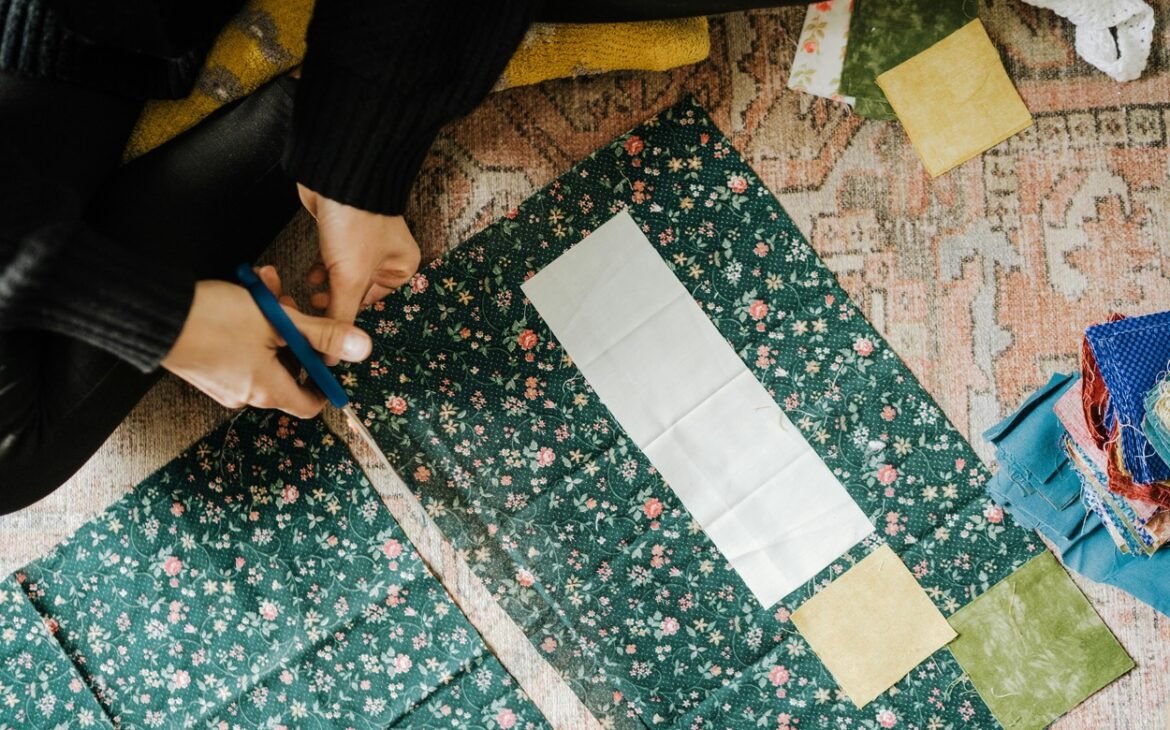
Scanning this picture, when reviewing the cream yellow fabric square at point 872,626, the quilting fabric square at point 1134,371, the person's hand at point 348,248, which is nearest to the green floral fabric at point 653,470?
the cream yellow fabric square at point 872,626

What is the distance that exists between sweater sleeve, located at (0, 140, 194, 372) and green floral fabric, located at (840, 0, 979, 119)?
2.70 ft

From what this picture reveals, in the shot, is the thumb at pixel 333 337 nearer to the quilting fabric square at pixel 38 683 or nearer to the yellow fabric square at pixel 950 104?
the quilting fabric square at pixel 38 683

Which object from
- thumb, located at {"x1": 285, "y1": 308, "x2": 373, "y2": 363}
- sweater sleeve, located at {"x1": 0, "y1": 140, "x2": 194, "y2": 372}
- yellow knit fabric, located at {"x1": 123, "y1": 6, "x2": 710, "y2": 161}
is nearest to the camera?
sweater sleeve, located at {"x1": 0, "y1": 140, "x2": 194, "y2": 372}

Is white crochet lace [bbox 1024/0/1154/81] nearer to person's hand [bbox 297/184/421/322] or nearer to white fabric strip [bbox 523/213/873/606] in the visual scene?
white fabric strip [bbox 523/213/873/606]

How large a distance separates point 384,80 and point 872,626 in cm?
82

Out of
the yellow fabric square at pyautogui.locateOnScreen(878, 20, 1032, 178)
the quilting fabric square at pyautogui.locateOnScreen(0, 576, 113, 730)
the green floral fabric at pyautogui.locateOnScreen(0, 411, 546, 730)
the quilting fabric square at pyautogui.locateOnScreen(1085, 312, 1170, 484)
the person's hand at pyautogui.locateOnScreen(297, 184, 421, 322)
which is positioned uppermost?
the yellow fabric square at pyautogui.locateOnScreen(878, 20, 1032, 178)

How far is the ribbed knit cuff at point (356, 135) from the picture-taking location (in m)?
0.81

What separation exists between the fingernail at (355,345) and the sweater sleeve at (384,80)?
13 cm

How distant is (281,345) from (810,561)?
25.9 inches

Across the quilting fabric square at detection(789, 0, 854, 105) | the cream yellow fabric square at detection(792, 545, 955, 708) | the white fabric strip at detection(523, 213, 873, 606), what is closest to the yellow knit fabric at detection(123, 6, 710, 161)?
the quilting fabric square at detection(789, 0, 854, 105)

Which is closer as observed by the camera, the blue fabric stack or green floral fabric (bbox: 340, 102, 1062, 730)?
the blue fabric stack

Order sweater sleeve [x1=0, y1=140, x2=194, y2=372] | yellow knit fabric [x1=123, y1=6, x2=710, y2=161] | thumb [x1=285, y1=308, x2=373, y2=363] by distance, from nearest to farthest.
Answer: sweater sleeve [x1=0, y1=140, x2=194, y2=372]
thumb [x1=285, y1=308, x2=373, y2=363]
yellow knit fabric [x1=123, y1=6, x2=710, y2=161]

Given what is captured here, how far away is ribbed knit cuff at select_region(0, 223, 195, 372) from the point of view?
0.76 m

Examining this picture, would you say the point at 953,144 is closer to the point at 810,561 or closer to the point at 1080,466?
the point at 1080,466
